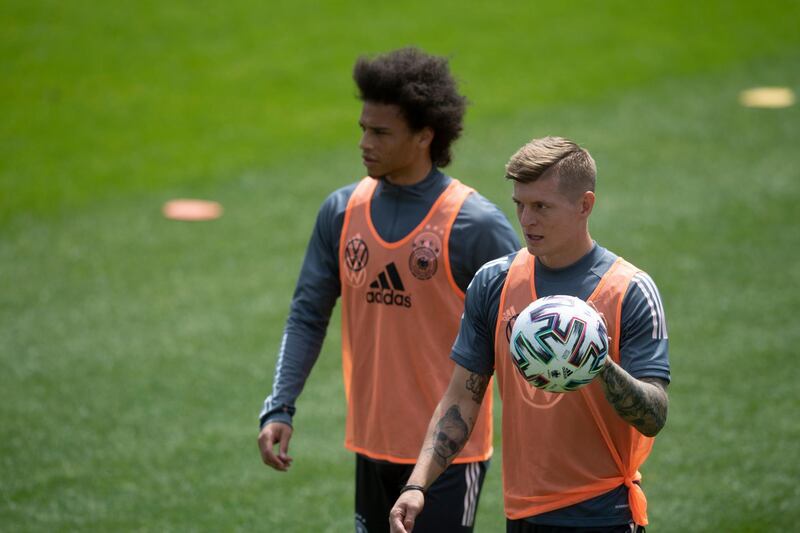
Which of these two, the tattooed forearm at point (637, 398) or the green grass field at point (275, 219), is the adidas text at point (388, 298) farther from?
the green grass field at point (275, 219)

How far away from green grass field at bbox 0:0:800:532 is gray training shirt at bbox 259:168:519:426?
7.11 ft

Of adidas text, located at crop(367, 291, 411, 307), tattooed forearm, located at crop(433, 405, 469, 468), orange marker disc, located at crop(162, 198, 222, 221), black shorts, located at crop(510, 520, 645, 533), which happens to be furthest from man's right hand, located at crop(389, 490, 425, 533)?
orange marker disc, located at crop(162, 198, 222, 221)

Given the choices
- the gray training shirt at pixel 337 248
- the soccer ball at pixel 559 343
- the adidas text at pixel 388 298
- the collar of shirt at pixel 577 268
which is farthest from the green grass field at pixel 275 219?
the soccer ball at pixel 559 343

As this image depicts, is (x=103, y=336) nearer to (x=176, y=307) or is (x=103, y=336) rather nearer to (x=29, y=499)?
(x=176, y=307)

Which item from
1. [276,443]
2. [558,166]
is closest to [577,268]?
[558,166]

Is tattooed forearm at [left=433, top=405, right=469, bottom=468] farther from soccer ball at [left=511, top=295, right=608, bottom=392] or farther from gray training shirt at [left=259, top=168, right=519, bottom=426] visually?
gray training shirt at [left=259, top=168, right=519, bottom=426]

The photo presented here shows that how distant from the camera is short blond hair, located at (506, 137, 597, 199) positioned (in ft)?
13.4

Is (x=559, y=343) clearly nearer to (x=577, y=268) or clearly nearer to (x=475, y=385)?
(x=577, y=268)

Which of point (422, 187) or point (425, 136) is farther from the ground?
point (425, 136)

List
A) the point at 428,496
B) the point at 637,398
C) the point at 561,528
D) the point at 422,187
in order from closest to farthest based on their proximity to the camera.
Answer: the point at 637,398, the point at 561,528, the point at 428,496, the point at 422,187

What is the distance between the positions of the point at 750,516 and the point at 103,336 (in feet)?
19.5

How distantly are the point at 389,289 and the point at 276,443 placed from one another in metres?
0.89

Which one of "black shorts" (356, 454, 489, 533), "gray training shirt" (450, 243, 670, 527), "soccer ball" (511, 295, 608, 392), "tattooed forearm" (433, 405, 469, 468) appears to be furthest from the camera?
"black shorts" (356, 454, 489, 533)

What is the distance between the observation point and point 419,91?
5.32m
